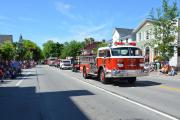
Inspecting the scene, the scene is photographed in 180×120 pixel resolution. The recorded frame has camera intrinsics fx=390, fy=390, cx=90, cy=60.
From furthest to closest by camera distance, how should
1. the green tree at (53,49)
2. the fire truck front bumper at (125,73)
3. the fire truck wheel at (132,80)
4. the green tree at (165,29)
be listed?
the green tree at (53,49) → the green tree at (165,29) → the fire truck wheel at (132,80) → the fire truck front bumper at (125,73)

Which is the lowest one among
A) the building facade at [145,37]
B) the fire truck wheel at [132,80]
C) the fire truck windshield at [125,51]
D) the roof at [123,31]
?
the fire truck wheel at [132,80]

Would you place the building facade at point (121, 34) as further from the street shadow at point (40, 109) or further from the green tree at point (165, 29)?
the street shadow at point (40, 109)

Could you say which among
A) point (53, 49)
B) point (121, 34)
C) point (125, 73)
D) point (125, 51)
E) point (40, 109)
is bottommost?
point (40, 109)

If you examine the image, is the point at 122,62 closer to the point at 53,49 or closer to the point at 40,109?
the point at 40,109

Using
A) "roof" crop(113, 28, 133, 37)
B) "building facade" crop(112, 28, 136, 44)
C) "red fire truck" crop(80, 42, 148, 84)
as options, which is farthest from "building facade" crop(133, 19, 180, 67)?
"red fire truck" crop(80, 42, 148, 84)

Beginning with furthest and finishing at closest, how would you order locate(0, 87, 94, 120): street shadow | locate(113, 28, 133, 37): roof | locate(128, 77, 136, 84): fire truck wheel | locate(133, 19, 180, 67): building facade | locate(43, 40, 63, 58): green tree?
locate(43, 40, 63, 58): green tree < locate(113, 28, 133, 37): roof < locate(133, 19, 180, 67): building facade < locate(128, 77, 136, 84): fire truck wheel < locate(0, 87, 94, 120): street shadow

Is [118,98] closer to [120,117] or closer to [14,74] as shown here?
[120,117]

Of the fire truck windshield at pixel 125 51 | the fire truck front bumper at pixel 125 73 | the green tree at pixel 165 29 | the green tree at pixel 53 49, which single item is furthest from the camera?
the green tree at pixel 53 49

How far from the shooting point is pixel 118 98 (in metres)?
15.8

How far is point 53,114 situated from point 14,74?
23277 mm

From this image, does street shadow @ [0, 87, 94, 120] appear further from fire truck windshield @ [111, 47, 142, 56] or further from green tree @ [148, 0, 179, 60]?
green tree @ [148, 0, 179, 60]

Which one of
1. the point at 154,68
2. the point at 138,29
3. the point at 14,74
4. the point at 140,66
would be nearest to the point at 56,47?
the point at 138,29

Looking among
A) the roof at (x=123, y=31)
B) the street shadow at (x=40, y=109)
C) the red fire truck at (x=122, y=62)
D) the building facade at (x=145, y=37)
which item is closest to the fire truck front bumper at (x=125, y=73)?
the red fire truck at (x=122, y=62)

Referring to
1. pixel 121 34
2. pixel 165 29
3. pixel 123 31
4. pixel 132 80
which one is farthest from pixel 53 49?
pixel 132 80
